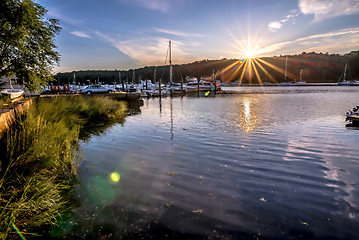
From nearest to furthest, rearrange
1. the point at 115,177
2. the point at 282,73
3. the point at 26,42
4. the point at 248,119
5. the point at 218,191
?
1. the point at 218,191
2. the point at 115,177
3. the point at 26,42
4. the point at 248,119
5. the point at 282,73

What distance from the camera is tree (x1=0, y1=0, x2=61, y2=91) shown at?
13.0m

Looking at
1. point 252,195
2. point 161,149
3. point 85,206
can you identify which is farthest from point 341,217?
point 161,149

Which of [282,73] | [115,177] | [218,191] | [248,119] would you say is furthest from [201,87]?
[282,73]

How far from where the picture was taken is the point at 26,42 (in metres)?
14.2

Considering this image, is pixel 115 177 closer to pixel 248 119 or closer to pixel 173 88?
pixel 248 119

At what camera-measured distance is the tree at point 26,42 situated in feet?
42.8

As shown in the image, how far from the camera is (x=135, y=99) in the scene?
34.5 meters

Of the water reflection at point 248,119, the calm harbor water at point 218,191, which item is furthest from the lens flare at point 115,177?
the water reflection at point 248,119

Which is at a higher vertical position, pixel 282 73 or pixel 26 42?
pixel 282 73

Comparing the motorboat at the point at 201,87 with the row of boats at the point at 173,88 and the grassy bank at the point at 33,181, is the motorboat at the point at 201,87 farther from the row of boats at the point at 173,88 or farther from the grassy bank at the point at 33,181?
the grassy bank at the point at 33,181

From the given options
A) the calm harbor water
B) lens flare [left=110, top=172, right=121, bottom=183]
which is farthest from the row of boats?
lens flare [left=110, top=172, right=121, bottom=183]

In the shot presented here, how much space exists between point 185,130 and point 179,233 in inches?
374

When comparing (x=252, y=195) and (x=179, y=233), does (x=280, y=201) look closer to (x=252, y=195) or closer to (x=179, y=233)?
(x=252, y=195)

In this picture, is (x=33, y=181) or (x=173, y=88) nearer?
(x=33, y=181)
